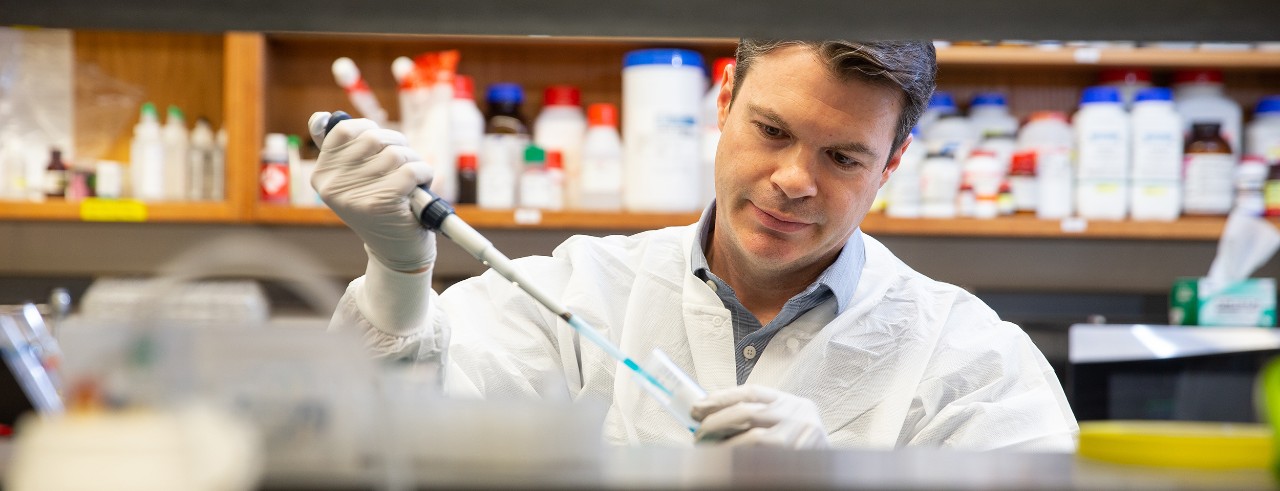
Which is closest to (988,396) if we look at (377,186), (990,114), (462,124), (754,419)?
(754,419)

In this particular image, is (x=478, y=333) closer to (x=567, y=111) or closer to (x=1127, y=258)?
(x=567, y=111)

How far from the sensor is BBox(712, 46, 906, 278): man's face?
54.4 inches

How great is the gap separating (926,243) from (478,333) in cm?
119

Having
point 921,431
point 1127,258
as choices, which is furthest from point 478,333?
point 1127,258

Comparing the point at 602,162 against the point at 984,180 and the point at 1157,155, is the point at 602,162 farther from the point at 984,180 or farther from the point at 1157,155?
the point at 1157,155

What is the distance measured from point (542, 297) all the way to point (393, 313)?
11.3 inches

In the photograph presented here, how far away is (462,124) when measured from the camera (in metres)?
2.28

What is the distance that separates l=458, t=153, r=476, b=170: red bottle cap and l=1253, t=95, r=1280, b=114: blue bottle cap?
5.52 ft

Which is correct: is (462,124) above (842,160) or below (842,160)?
above

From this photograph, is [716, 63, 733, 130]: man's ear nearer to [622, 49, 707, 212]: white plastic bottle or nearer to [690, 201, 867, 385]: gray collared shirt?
[690, 201, 867, 385]: gray collared shirt

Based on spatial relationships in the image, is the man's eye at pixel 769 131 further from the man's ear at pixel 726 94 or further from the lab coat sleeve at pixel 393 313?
the lab coat sleeve at pixel 393 313

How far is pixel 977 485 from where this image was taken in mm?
594

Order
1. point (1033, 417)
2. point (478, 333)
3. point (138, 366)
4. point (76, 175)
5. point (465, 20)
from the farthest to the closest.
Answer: point (76, 175) → point (478, 333) → point (1033, 417) → point (465, 20) → point (138, 366)

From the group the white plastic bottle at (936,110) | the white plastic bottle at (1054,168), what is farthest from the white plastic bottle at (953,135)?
the white plastic bottle at (1054,168)
